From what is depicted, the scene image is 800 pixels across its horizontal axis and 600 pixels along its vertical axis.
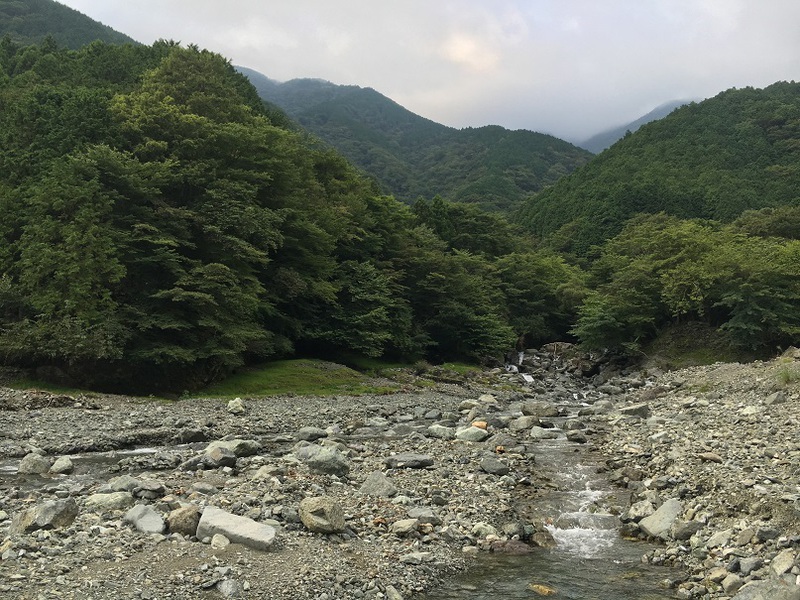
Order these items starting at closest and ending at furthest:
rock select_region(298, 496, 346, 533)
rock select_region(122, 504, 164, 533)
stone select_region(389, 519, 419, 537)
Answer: rock select_region(122, 504, 164, 533)
rock select_region(298, 496, 346, 533)
stone select_region(389, 519, 419, 537)

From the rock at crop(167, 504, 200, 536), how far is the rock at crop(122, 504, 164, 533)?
0.16m

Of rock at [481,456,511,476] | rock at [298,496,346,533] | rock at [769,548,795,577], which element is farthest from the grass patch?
rock at [769,548,795,577]

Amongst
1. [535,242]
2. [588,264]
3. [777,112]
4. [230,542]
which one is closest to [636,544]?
[230,542]

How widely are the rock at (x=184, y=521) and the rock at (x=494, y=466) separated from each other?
814 cm

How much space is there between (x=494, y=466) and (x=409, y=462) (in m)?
2.24

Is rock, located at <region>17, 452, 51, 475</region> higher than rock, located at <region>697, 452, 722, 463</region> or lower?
lower

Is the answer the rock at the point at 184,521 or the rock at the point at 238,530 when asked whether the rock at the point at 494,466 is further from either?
the rock at the point at 184,521

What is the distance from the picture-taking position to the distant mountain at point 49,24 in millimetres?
113125

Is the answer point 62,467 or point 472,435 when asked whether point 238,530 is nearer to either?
point 62,467

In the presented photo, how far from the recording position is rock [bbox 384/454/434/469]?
1527 cm

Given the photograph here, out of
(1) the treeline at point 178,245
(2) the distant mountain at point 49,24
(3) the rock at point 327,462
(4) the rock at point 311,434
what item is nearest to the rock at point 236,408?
(1) the treeline at point 178,245

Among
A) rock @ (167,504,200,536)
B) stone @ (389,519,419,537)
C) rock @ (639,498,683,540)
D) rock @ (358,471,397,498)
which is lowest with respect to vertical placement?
rock @ (358,471,397,498)

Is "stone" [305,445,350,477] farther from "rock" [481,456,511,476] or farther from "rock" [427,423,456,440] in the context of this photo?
"rock" [427,423,456,440]

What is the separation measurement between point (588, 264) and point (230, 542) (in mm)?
89060
